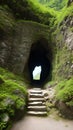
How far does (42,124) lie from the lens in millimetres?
7441

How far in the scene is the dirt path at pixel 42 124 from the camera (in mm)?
7093

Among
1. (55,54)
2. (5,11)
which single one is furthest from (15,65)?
(5,11)

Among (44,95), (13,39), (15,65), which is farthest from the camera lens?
(13,39)

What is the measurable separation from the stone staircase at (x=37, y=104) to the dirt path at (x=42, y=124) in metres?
0.37

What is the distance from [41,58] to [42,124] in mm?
13165

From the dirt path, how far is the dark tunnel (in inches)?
278

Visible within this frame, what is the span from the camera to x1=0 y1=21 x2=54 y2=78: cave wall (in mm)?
13086

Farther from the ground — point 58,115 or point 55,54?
point 55,54

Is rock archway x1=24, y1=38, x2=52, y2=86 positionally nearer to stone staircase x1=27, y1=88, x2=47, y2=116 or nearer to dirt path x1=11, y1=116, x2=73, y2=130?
stone staircase x1=27, y1=88, x2=47, y2=116

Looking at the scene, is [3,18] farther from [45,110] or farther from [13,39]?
[45,110]

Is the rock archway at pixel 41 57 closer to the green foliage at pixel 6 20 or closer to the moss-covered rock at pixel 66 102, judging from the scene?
the green foliage at pixel 6 20

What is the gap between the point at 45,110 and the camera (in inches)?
343

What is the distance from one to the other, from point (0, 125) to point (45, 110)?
3.11 m

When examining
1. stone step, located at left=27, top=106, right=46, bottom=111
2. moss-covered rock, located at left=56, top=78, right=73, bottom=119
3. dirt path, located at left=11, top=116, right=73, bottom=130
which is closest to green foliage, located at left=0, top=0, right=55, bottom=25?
moss-covered rock, located at left=56, top=78, right=73, bottom=119
